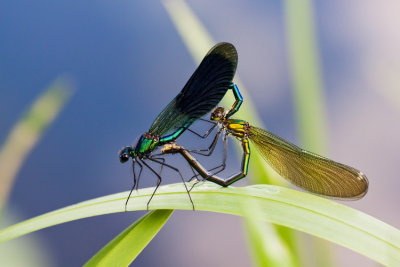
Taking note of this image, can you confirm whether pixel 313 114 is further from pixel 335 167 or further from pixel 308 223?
pixel 308 223

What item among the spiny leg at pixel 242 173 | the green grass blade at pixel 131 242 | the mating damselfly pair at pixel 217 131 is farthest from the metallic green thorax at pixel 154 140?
the green grass blade at pixel 131 242

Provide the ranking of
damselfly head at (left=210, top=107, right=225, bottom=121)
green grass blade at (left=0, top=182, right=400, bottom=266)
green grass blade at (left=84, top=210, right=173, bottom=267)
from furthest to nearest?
damselfly head at (left=210, top=107, right=225, bottom=121)
green grass blade at (left=84, top=210, right=173, bottom=267)
green grass blade at (left=0, top=182, right=400, bottom=266)

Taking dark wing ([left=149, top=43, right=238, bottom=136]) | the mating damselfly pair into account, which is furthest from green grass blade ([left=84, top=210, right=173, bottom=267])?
dark wing ([left=149, top=43, right=238, bottom=136])

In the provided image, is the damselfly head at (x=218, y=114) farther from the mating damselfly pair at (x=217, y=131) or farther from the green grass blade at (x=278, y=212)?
the green grass blade at (x=278, y=212)

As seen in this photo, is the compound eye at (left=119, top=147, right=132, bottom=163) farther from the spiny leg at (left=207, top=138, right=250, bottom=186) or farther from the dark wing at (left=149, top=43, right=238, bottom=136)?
the spiny leg at (left=207, top=138, right=250, bottom=186)

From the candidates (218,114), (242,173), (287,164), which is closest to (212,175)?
(242,173)

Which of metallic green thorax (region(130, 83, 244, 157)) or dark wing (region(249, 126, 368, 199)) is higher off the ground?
metallic green thorax (region(130, 83, 244, 157))
